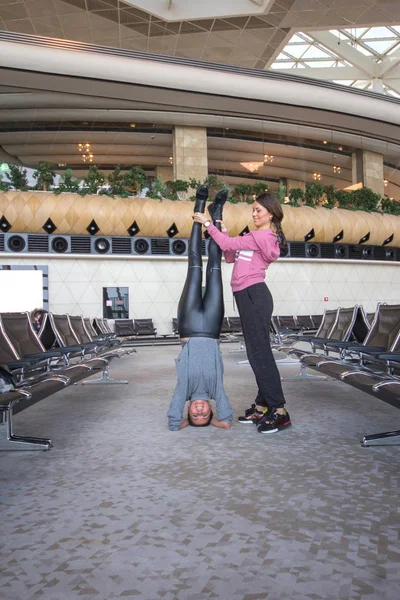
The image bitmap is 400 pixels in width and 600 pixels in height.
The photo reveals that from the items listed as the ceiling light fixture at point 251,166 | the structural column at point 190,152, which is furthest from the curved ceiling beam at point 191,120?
the ceiling light fixture at point 251,166

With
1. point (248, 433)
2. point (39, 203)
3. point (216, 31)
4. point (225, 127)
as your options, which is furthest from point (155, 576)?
point (225, 127)

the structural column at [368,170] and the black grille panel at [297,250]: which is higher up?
the structural column at [368,170]

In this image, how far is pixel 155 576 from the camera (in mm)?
1563

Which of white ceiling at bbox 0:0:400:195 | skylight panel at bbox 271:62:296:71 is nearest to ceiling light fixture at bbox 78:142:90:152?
white ceiling at bbox 0:0:400:195

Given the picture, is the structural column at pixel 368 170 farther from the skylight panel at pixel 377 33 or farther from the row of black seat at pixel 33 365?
the row of black seat at pixel 33 365

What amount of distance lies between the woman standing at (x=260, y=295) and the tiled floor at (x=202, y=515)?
224 mm

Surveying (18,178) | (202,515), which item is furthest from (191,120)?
(202,515)

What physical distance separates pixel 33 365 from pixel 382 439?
3449 mm

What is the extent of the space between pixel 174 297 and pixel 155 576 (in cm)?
1892

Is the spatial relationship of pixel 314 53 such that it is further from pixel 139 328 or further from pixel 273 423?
pixel 273 423

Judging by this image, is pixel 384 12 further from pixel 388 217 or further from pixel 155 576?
pixel 155 576

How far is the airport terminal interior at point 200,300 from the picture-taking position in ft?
5.96

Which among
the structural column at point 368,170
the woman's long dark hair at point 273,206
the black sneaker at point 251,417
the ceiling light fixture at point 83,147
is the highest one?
the ceiling light fixture at point 83,147

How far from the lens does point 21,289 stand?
18.5m
